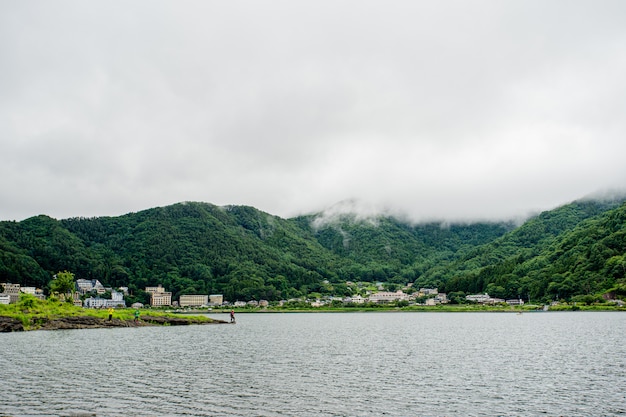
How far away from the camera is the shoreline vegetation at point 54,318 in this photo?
9381 cm

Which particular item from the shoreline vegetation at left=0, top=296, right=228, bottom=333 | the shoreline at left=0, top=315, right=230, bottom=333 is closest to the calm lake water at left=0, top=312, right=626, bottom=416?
the shoreline at left=0, top=315, right=230, bottom=333

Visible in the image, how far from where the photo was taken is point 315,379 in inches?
1581

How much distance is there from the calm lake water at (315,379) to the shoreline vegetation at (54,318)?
1276 inches

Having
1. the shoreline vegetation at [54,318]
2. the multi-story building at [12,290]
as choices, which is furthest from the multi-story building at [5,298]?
the shoreline vegetation at [54,318]

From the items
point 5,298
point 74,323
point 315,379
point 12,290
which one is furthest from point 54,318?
point 12,290

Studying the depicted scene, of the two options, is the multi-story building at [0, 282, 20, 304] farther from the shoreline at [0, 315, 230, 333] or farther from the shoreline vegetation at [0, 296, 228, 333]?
the shoreline at [0, 315, 230, 333]

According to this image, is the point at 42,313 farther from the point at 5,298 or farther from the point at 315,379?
the point at 315,379

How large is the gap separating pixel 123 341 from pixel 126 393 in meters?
42.8

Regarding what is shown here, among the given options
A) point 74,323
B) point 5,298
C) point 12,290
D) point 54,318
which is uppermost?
point 12,290

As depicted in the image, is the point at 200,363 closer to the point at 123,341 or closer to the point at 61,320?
the point at 123,341

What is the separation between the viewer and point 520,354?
5553cm

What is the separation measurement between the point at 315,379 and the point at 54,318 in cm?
8068

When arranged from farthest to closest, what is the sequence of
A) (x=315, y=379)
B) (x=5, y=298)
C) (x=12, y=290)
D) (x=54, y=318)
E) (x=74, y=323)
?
1. (x=12, y=290)
2. (x=5, y=298)
3. (x=54, y=318)
4. (x=74, y=323)
5. (x=315, y=379)

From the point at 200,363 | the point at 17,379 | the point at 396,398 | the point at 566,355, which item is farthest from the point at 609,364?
the point at 17,379
